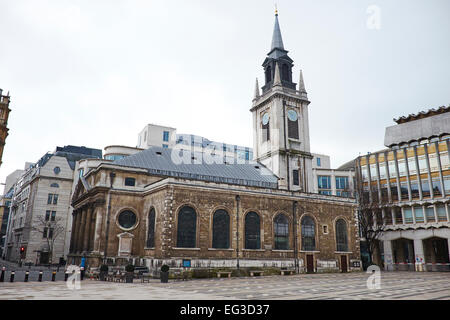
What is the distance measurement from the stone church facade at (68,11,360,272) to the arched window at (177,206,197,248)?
0.09m

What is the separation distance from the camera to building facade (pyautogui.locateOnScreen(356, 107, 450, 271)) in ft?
157

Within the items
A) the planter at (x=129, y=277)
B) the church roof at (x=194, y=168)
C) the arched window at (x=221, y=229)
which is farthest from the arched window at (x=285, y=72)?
the planter at (x=129, y=277)

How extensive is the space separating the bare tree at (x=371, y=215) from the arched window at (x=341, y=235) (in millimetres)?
8357

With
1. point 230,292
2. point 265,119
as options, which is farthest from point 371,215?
point 230,292

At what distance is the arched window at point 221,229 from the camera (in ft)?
116

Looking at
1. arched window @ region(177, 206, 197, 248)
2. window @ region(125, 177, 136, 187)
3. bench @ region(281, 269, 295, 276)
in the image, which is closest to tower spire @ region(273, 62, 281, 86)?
window @ region(125, 177, 136, 187)

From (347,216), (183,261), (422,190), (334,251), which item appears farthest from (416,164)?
(183,261)

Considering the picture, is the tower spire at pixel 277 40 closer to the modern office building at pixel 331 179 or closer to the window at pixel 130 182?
the modern office building at pixel 331 179

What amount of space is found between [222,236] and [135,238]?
365 inches

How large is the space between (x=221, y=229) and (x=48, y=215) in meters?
40.7

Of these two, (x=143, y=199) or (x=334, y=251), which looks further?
(x=334, y=251)
